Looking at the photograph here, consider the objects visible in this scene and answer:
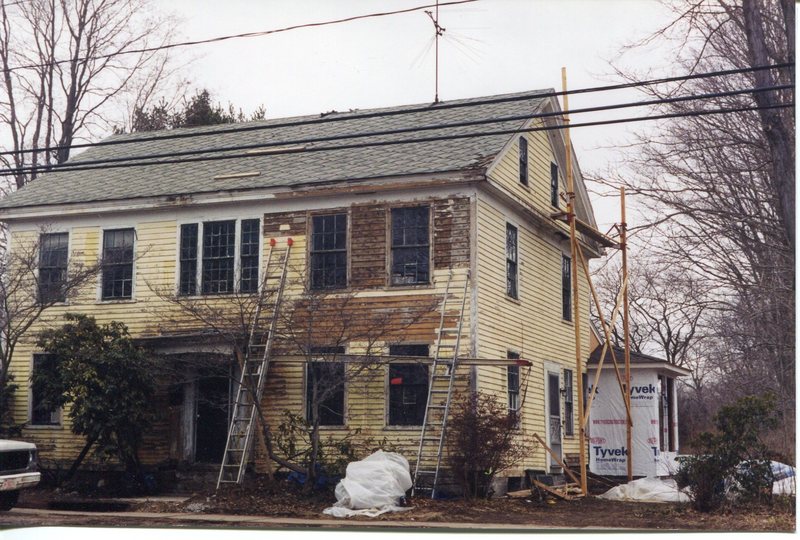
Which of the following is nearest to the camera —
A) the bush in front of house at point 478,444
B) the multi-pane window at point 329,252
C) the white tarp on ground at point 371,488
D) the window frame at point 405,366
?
the white tarp on ground at point 371,488

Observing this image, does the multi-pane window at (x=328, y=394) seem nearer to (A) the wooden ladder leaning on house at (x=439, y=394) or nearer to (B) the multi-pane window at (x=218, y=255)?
(A) the wooden ladder leaning on house at (x=439, y=394)

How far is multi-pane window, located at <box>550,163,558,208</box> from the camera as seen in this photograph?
24469mm

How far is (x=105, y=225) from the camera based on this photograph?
2248 centimetres

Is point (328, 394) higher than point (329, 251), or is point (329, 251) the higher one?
point (329, 251)

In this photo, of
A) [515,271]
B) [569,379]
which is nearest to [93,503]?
[515,271]

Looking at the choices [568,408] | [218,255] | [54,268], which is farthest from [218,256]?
[568,408]

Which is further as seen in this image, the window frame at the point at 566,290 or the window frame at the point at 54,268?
the window frame at the point at 566,290

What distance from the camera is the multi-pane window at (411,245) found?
19844 millimetres

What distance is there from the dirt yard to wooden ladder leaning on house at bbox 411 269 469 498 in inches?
39.2

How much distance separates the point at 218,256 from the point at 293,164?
99.0 inches

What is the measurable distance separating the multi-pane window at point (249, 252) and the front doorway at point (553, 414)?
6.98m

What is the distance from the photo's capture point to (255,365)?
20.0m

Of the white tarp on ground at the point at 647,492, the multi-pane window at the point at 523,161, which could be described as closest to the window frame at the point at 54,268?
the multi-pane window at the point at 523,161

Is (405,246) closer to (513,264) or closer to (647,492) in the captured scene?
(513,264)
